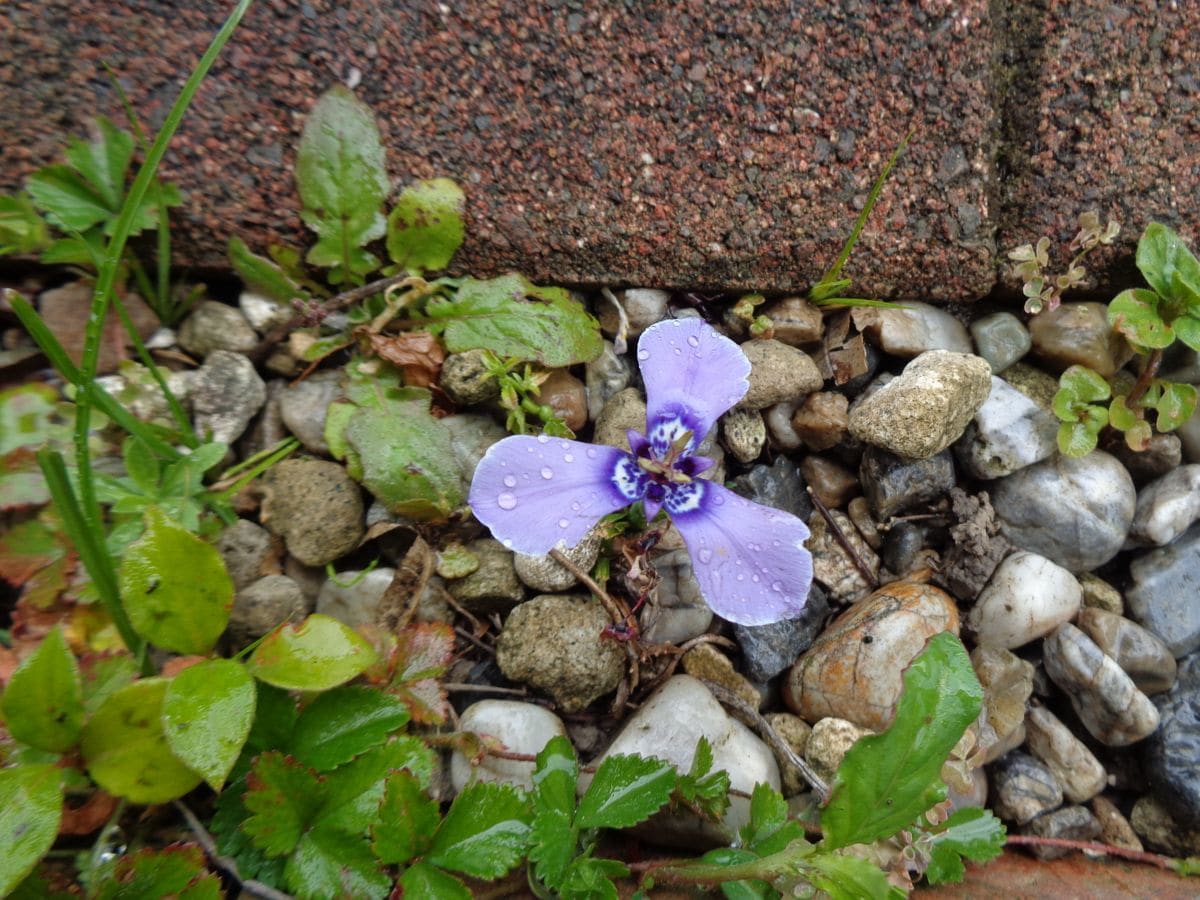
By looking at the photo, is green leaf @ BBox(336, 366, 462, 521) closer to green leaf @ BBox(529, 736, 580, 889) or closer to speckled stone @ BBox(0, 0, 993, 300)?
speckled stone @ BBox(0, 0, 993, 300)

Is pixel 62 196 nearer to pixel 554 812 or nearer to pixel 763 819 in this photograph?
pixel 554 812

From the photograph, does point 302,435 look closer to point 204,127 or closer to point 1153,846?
point 204,127


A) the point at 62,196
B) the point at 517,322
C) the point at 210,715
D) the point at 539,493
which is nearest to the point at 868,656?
the point at 539,493

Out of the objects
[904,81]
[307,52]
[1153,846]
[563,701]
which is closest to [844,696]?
[563,701]

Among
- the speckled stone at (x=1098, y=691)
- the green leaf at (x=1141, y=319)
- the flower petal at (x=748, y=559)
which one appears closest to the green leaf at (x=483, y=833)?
the flower petal at (x=748, y=559)

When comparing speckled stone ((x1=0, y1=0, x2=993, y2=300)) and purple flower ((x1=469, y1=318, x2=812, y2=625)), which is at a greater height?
speckled stone ((x1=0, y1=0, x2=993, y2=300))

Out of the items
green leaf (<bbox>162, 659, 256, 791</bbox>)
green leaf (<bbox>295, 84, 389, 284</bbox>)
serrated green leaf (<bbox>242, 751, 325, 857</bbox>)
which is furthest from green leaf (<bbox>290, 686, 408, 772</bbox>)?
green leaf (<bbox>295, 84, 389, 284</bbox>)

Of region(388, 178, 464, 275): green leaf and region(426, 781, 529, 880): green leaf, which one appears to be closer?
region(426, 781, 529, 880): green leaf
